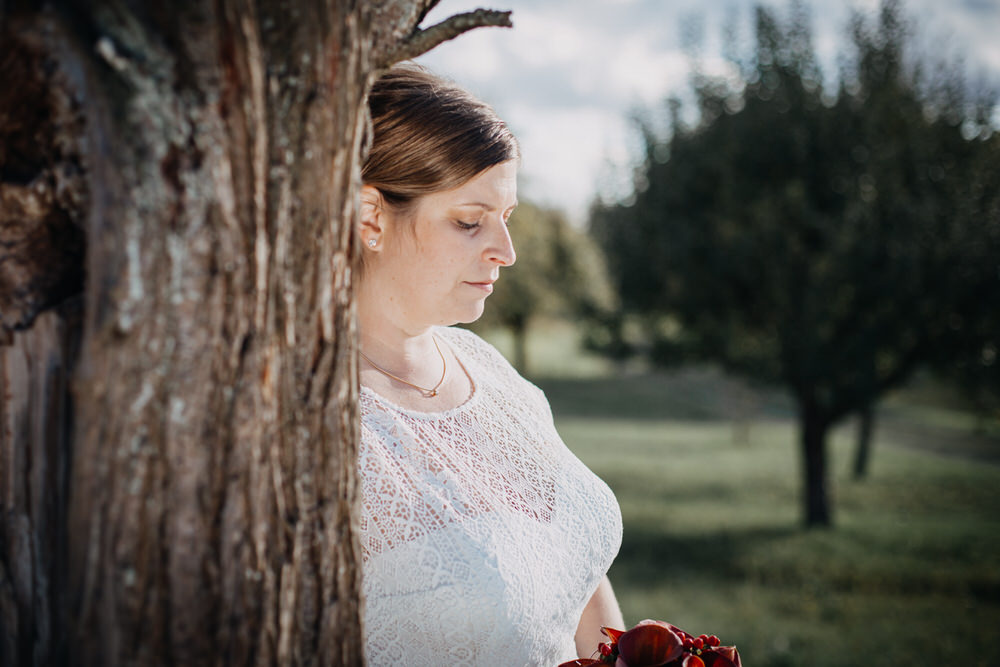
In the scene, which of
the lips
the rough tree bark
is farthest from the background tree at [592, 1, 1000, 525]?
the rough tree bark

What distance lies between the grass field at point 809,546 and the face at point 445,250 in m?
5.33

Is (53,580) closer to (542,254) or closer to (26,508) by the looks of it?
(26,508)

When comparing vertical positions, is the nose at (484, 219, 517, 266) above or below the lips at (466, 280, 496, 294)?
above

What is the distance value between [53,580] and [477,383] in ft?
4.80

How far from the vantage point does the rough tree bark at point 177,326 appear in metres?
1.13

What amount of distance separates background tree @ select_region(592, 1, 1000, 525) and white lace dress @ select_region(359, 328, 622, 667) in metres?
7.52

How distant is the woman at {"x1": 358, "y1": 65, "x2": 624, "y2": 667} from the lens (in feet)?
6.28

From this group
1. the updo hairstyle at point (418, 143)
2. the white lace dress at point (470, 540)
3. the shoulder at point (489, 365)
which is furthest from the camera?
the shoulder at point (489, 365)

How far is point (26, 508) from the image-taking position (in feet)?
4.26

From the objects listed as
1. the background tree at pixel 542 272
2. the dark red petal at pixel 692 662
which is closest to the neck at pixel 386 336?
the dark red petal at pixel 692 662

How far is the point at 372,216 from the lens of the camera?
2281 mm

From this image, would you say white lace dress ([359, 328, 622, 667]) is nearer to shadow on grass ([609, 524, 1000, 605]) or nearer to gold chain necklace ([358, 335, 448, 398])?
gold chain necklace ([358, 335, 448, 398])

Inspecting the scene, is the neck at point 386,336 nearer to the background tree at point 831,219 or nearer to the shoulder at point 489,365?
the shoulder at point 489,365

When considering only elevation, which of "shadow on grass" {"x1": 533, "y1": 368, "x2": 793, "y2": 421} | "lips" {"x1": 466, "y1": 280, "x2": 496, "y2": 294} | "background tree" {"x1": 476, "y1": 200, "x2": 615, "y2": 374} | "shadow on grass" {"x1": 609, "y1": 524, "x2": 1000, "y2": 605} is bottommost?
"shadow on grass" {"x1": 533, "y1": 368, "x2": 793, "y2": 421}
